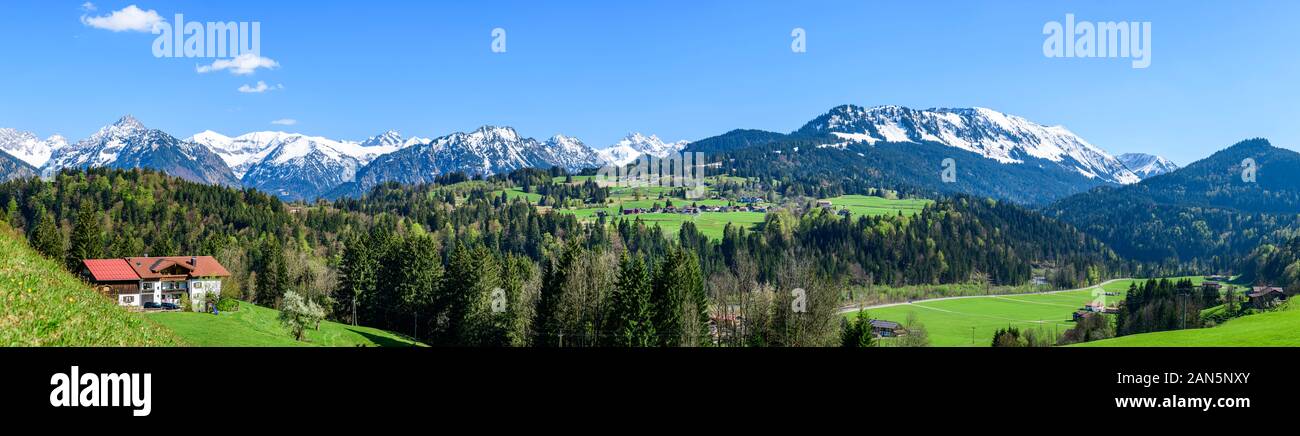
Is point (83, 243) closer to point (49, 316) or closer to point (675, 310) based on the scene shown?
point (675, 310)

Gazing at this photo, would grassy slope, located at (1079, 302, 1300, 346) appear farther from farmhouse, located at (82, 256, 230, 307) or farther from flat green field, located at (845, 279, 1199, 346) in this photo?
farmhouse, located at (82, 256, 230, 307)

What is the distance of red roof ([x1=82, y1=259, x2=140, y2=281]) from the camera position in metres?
88.4

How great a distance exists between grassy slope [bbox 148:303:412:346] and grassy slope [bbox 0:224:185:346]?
17.2m

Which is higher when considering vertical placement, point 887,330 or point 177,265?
point 177,265

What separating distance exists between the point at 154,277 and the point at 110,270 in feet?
14.9

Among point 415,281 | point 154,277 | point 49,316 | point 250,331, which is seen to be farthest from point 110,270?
point 49,316

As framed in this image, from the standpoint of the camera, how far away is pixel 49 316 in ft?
62.1

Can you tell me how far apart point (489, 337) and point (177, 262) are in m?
45.6

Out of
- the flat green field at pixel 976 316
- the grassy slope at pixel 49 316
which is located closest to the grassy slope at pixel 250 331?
the grassy slope at pixel 49 316

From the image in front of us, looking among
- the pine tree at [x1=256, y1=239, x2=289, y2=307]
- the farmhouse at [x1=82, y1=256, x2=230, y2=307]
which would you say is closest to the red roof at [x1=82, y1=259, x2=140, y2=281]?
the farmhouse at [x1=82, y1=256, x2=230, y2=307]
